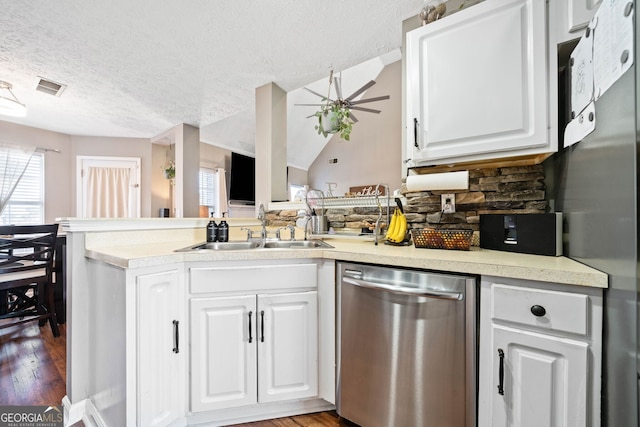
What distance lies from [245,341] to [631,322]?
4.42ft

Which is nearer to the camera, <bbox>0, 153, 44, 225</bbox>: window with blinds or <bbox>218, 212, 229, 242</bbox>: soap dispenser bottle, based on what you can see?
<bbox>218, 212, 229, 242</bbox>: soap dispenser bottle

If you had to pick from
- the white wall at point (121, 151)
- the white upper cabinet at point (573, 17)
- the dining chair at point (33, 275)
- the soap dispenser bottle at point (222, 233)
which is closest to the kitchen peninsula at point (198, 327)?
the soap dispenser bottle at point (222, 233)

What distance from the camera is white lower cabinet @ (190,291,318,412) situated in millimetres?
1278

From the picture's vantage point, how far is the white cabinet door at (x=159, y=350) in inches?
43.9

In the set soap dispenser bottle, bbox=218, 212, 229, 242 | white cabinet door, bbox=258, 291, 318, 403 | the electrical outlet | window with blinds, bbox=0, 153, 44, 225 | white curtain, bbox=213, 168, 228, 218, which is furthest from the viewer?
white curtain, bbox=213, 168, 228, 218

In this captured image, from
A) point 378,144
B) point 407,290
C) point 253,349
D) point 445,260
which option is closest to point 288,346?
point 253,349

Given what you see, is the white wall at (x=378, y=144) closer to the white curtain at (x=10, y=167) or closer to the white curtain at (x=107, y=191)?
the white curtain at (x=107, y=191)

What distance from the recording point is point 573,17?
1.03 meters

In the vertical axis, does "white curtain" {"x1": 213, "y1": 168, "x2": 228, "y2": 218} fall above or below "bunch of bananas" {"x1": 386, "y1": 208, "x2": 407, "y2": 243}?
above

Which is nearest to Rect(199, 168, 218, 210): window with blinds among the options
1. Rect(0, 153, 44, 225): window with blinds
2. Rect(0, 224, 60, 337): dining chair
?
Rect(0, 153, 44, 225): window with blinds

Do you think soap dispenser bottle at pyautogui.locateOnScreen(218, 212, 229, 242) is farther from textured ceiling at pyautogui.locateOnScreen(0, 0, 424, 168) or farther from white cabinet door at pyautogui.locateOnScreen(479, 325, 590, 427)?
white cabinet door at pyautogui.locateOnScreen(479, 325, 590, 427)

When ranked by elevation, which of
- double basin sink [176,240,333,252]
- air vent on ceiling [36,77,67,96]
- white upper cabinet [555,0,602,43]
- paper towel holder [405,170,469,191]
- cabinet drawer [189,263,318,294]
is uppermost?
air vent on ceiling [36,77,67,96]

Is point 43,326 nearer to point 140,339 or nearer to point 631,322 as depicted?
point 140,339

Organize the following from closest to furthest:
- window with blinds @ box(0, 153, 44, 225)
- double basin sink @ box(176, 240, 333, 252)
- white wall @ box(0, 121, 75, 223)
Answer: double basin sink @ box(176, 240, 333, 252) → window with blinds @ box(0, 153, 44, 225) → white wall @ box(0, 121, 75, 223)
